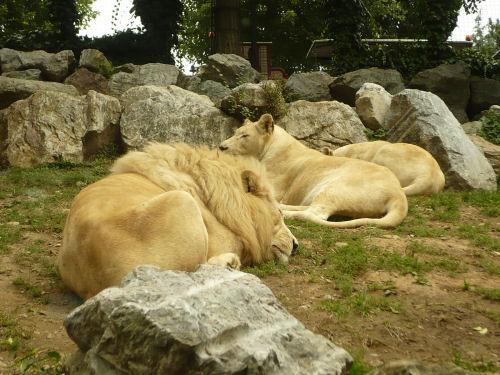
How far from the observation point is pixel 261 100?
12539mm

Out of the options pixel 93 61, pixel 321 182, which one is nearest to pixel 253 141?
pixel 321 182

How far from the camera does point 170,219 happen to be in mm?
4633

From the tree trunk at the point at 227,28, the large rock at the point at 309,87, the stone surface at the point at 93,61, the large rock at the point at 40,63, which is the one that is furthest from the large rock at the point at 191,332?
the tree trunk at the point at 227,28

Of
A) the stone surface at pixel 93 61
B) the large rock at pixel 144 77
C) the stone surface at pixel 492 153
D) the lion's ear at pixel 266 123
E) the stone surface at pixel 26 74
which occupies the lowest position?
the stone surface at pixel 492 153

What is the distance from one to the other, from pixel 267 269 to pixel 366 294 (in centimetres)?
94

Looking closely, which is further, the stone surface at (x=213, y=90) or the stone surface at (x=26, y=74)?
the stone surface at (x=213, y=90)

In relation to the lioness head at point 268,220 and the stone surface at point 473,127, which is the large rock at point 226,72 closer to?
the stone surface at point 473,127

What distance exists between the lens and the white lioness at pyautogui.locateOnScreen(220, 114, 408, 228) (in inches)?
316

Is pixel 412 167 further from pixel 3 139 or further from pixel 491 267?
pixel 3 139

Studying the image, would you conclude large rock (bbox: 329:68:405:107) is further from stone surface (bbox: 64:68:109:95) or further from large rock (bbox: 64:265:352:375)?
large rock (bbox: 64:265:352:375)

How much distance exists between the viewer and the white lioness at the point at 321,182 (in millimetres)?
8016

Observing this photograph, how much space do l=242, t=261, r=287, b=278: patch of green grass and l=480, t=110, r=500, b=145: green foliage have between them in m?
9.44

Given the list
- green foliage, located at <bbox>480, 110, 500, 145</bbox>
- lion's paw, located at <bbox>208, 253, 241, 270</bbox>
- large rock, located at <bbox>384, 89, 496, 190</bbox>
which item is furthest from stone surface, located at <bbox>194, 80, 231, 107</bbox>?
lion's paw, located at <bbox>208, 253, 241, 270</bbox>

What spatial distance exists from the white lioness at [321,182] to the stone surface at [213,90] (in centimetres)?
402
